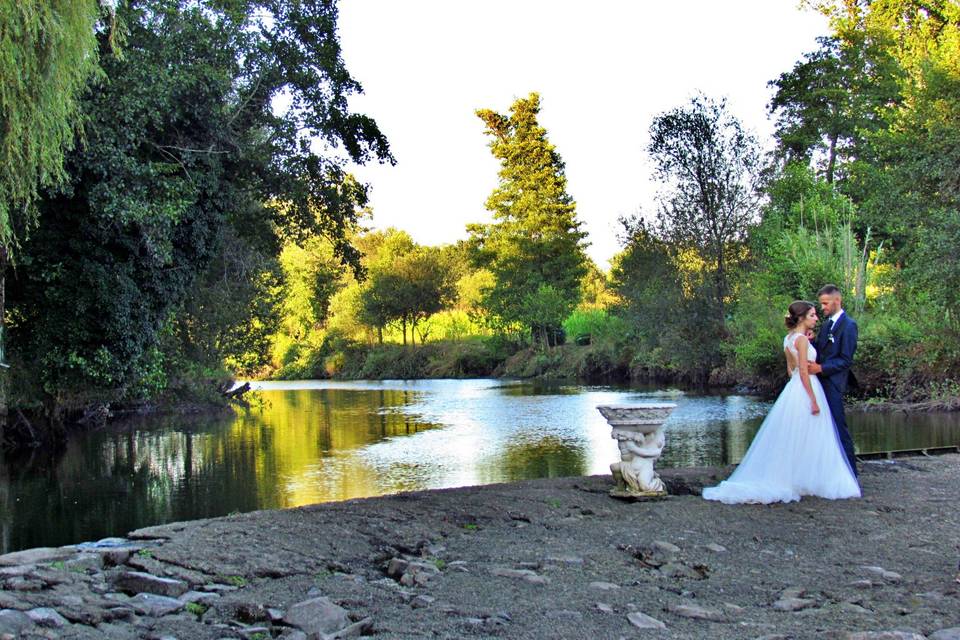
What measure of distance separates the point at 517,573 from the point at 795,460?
3.87 meters

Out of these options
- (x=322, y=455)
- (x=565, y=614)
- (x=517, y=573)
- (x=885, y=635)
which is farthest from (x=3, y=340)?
(x=885, y=635)

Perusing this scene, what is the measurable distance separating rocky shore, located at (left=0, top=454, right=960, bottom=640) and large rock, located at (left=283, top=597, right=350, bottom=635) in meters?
0.01

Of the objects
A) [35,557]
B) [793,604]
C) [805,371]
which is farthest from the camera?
[805,371]

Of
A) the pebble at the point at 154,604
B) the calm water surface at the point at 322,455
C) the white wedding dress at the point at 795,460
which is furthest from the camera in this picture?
the calm water surface at the point at 322,455

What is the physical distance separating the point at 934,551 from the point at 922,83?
18.0m

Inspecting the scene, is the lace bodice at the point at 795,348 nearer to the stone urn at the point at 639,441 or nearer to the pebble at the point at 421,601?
the stone urn at the point at 639,441

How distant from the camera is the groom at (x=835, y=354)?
324 inches

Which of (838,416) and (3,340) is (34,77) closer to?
(3,340)

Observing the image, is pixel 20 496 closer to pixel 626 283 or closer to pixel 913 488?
pixel 913 488

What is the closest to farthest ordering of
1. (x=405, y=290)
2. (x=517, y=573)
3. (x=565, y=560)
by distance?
(x=517, y=573) < (x=565, y=560) < (x=405, y=290)

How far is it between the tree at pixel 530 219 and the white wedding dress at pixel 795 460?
150 feet

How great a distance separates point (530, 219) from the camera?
55.5 m

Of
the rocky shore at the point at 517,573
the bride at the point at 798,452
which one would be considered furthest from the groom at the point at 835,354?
the rocky shore at the point at 517,573

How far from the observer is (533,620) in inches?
182
